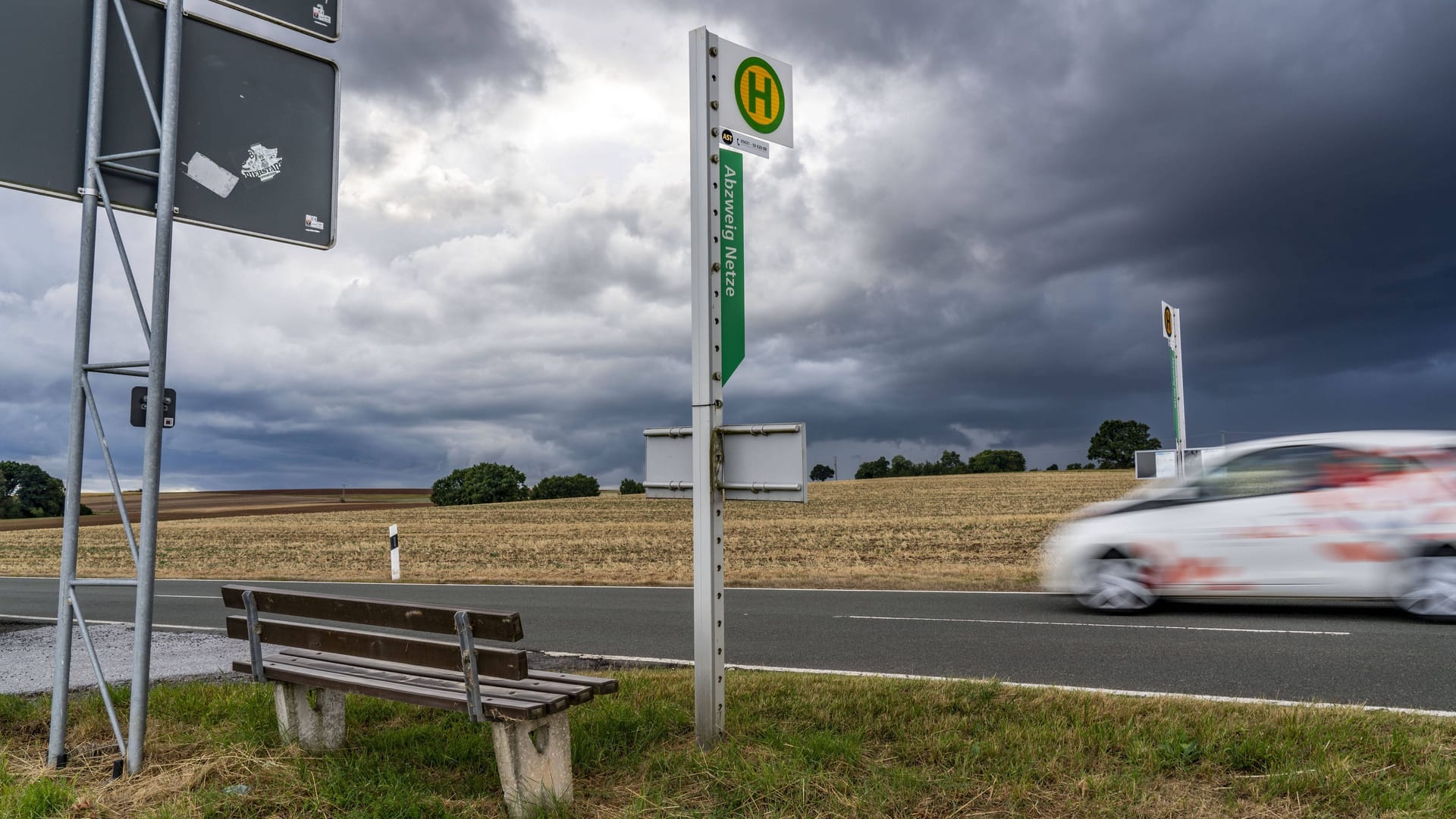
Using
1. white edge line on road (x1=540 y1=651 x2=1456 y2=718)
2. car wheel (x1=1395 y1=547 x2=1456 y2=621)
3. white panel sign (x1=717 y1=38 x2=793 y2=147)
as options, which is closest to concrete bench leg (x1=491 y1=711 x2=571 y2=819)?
white edge line on road (x1=540 y1=651 x2=1456 y2=718)

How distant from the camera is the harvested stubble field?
15531 mm

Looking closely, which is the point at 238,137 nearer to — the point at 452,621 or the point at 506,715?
the point at 452,621

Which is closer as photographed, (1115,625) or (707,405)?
(707,405)

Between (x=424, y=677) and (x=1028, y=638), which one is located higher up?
(x=424, y=677)

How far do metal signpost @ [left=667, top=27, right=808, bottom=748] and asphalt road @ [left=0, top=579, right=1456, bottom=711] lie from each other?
288 cm

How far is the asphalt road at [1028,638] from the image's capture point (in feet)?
21.4

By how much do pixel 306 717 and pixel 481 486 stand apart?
62.5 m

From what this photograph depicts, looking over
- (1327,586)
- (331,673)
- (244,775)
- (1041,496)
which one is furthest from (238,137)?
(1041,496)

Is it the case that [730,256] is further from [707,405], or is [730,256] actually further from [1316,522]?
[1316,522]

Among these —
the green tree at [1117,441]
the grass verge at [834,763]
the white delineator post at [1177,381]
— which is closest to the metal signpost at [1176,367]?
the white delineator post at [1177,381]

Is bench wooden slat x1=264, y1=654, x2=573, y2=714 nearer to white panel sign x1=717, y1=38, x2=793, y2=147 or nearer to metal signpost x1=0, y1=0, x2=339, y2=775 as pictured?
metal signpost x1=0, y1=0, x2=339, y2=775

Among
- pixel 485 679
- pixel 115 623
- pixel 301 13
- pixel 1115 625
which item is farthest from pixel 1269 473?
pixel 115 623

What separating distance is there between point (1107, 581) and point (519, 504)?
43296 millimetres

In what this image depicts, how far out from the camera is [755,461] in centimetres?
453
